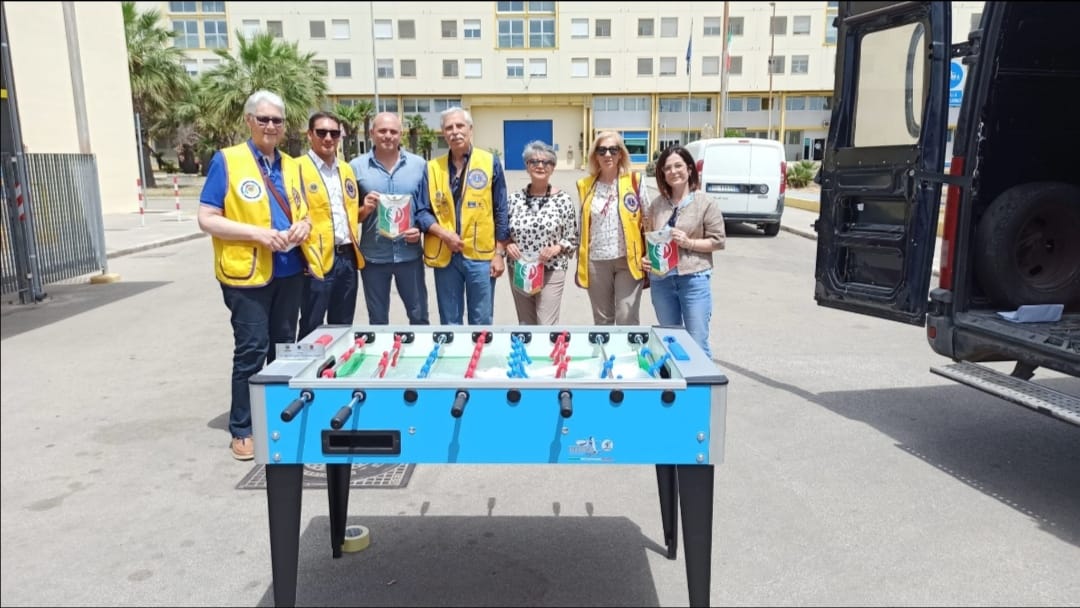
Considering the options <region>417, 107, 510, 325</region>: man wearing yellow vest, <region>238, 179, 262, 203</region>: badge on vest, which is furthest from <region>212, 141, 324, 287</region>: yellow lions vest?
<region>417, 107, 510, 325</region>: man wearing yellow vest

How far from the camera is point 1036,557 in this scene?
3535 millimetres

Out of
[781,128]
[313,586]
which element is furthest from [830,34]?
[313,586]

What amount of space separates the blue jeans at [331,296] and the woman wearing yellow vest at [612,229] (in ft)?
5.44

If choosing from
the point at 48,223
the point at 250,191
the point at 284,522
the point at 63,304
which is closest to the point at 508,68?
the point at 48,223

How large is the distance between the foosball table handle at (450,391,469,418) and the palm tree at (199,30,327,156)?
31.9m

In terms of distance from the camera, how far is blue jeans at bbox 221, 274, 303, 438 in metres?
4.66

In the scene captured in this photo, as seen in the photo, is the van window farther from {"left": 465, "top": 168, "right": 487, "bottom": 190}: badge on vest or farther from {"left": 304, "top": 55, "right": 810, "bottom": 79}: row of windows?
{"left": 304, "top": 55, "right": 810, "bottom": 79}: row of windows

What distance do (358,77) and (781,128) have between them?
3098 cm

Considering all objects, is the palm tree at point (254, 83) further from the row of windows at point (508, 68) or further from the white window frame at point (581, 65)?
the white window frame at point (581, 65)

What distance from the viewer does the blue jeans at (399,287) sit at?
18.0ft

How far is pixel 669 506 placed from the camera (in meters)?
3.61

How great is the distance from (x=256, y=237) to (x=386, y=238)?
1.12m

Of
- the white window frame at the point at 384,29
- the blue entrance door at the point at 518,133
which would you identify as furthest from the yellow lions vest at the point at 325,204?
the white window frame at the point at 384,29

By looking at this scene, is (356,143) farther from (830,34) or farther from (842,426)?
(842,426)
